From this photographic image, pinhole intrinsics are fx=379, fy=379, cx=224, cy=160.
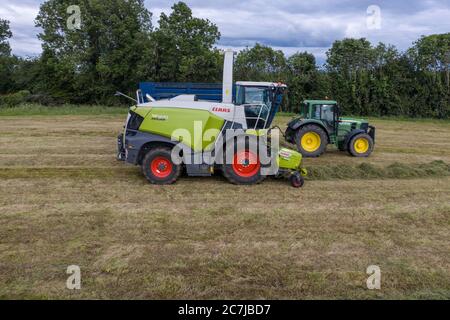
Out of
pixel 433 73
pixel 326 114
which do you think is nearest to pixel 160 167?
pixel 326 114

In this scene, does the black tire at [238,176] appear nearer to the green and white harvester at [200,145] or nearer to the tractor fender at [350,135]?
the green and white harvester at [200,145]

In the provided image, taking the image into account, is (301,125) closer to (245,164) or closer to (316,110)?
(316,110)

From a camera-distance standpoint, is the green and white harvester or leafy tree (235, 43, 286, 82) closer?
the green and white harvester

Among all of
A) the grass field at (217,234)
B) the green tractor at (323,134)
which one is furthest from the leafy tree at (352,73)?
the grass field at (217,234)

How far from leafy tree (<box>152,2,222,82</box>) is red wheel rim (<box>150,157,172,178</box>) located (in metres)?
16.0

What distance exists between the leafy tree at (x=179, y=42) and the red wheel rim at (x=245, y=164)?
16.0 m

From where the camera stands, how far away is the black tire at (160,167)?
282 inches

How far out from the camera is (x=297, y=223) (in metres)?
5.45

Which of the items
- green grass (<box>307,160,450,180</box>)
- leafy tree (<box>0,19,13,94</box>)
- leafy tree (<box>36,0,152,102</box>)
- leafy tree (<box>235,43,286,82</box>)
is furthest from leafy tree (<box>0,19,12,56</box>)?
green grass (<box>307,160,450,180</box>)

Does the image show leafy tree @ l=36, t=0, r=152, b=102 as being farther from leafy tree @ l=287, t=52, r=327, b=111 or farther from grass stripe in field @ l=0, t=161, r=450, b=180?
grass stripe in field @ l=0, t=161, r=450, b=180

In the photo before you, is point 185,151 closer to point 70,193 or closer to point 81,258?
point 70,193

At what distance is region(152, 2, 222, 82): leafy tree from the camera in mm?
23000

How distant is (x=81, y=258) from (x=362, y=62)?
20.6 metres

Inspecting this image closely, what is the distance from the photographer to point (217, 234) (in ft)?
16.5
